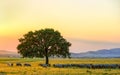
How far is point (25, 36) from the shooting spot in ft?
365

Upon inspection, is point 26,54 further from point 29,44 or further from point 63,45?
point 63,45

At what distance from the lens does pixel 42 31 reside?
109 meters

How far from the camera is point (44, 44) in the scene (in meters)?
108

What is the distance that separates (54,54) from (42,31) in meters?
7.87

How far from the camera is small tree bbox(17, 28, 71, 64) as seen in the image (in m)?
108

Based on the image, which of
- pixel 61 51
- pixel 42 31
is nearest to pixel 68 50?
pixel 61 51

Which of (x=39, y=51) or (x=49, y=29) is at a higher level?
(x=49, y=29)

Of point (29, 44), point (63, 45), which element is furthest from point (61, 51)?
point (29, 44)

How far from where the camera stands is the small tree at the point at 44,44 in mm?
107938

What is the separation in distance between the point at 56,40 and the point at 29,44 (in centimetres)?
838

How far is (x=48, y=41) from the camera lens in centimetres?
10738

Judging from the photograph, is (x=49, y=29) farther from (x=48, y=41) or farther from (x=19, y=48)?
(x=19, y=48)

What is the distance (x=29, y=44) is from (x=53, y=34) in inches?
315

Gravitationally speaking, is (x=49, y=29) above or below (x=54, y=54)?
above
